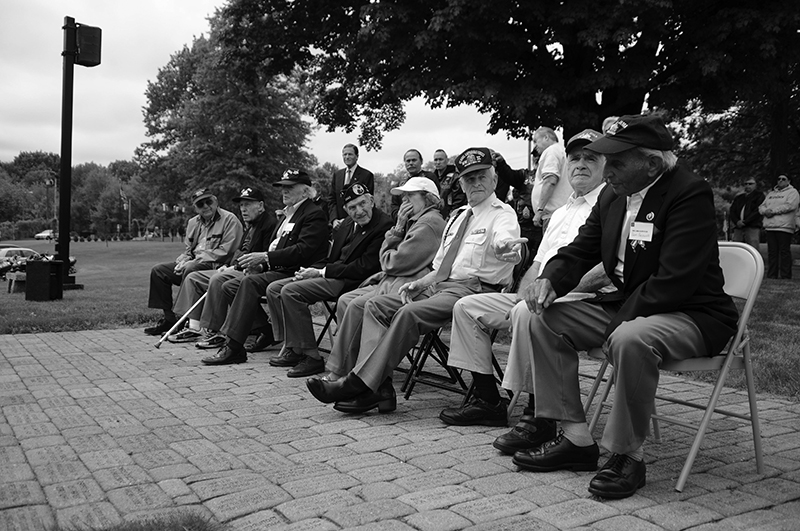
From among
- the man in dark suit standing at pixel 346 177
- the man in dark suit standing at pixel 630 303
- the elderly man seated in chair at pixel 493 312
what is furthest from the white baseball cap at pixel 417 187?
the man in dark suit standing at pixel 346 177

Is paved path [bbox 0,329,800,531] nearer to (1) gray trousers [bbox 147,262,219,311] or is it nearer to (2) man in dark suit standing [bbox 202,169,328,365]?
(2) man in dark suit standing [bbox 202,169,328,365]

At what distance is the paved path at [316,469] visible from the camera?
2.92 metres

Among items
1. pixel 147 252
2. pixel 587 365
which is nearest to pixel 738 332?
pixel 587 365

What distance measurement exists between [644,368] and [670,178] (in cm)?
90

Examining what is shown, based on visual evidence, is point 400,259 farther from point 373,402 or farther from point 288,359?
point 288,359

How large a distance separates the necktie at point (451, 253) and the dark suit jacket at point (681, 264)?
171cm

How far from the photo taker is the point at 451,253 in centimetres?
506

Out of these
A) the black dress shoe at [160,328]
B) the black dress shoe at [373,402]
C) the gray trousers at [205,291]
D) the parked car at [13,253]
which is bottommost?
the parked car at [13,253]

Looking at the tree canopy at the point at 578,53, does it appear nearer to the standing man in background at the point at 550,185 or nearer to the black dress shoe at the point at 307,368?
the standing man in background at the point at 550,185

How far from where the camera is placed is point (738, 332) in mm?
3342

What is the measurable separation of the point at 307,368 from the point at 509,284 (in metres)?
1.96

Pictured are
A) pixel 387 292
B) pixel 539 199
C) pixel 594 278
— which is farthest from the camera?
pixel 539 199

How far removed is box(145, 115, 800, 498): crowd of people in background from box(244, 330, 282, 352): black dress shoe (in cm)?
2

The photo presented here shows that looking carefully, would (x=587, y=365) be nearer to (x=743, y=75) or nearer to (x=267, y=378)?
(x=267, y=378)
